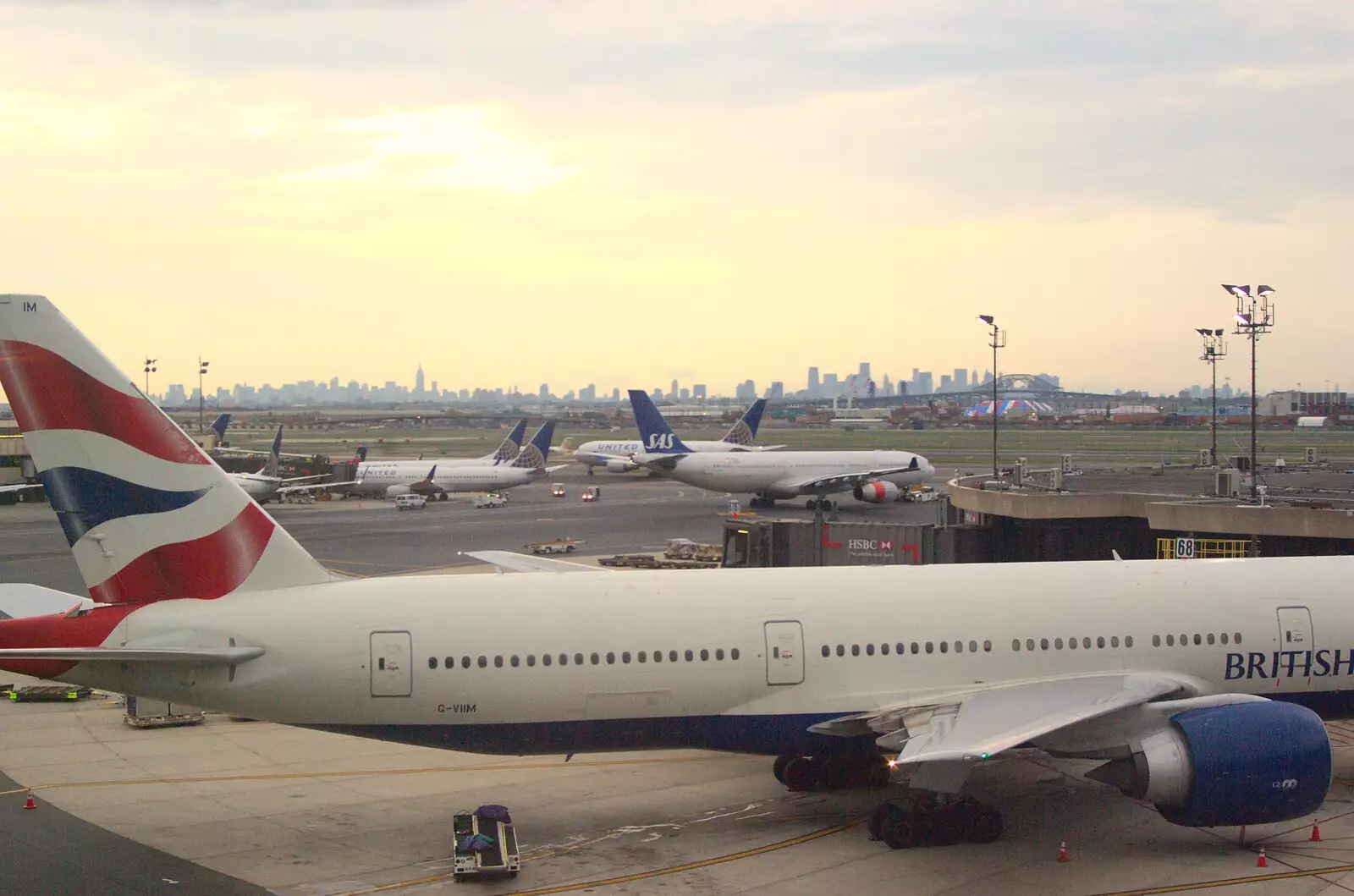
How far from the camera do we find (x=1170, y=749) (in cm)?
1934

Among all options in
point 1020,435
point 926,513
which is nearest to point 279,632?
point 926,513

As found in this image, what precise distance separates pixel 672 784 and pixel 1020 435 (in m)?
168

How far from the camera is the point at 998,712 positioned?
2030cm

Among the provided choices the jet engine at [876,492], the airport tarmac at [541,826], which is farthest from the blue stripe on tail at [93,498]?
the jet engine at [876,492]

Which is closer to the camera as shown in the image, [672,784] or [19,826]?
[19,826]

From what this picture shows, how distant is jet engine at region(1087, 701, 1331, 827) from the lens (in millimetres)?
18922

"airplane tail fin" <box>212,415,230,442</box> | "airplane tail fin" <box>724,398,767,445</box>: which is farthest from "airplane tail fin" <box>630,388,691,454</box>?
"airplane tail fin" <box>212,415,230,442</box>

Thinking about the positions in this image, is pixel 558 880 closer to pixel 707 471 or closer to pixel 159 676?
pixel 159 676

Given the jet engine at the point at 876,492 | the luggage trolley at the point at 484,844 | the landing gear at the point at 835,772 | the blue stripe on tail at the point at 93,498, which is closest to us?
the luggage trolley at the point at 484,844

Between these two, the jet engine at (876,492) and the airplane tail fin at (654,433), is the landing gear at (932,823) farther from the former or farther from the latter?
the airplane tail fin at (654,433)

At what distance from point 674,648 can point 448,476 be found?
81250 mm

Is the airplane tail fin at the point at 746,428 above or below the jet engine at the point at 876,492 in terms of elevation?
above

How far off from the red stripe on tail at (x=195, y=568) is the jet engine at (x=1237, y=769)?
15781mm

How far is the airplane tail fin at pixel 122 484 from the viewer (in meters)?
19.8
